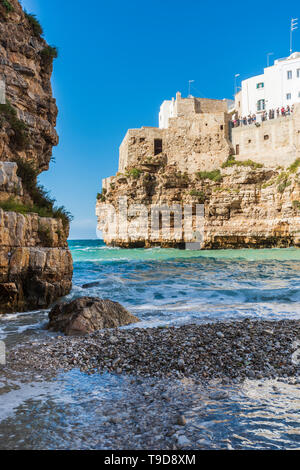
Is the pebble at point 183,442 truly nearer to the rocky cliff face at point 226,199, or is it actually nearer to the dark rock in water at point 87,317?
the dark rock in water at point 87,317

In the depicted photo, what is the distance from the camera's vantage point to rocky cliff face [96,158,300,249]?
104 ft

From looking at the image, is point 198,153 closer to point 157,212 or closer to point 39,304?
point 157,212

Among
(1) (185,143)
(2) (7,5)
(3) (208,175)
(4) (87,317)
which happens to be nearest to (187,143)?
(1) (185,143)

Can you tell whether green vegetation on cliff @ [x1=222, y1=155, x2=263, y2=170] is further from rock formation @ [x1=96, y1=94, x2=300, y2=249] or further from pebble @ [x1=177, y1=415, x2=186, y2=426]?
pebble @ [x1=177, y1=415, x2=186, y2=426]

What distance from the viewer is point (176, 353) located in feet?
14.1

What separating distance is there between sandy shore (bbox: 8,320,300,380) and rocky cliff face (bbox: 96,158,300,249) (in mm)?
27977

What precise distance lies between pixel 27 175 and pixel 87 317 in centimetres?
518

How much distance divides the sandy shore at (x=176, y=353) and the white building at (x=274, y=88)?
48.7 m

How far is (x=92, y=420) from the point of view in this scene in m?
2.78

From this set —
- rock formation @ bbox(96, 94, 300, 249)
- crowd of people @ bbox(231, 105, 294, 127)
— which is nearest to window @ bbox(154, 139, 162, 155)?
rock formation @ bbox(96, 94, 300, 249)

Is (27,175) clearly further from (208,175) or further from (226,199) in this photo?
(208,175)

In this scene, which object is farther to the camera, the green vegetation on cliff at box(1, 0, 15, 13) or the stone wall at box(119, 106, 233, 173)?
the stone wall at box(119, 106, 233, 173)

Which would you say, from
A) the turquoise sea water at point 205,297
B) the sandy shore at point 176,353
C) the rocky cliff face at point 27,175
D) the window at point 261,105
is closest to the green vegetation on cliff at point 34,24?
the rocky cliff face at point 27,175

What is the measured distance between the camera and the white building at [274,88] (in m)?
45.8
